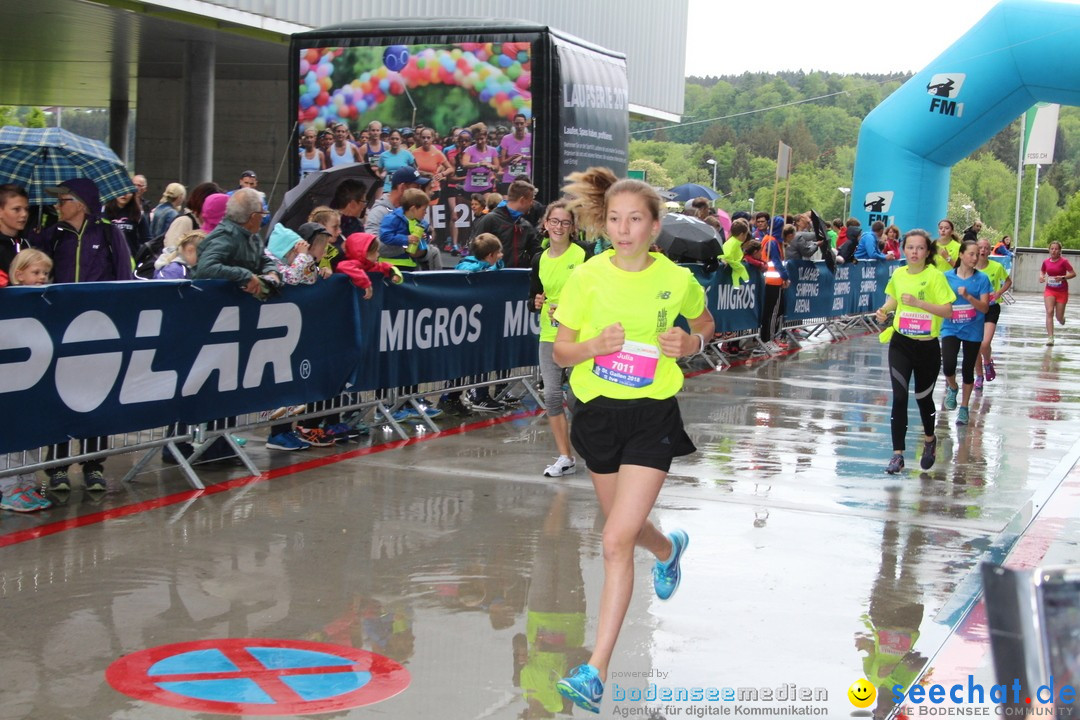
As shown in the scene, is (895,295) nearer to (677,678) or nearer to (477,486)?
(477,486)

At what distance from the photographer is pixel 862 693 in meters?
4.80

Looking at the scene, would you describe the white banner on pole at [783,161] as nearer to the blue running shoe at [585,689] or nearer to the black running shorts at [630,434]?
the black running shorts at [630,434]

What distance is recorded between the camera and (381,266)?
10.0 meters

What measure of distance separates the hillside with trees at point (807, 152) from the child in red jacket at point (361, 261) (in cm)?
12526

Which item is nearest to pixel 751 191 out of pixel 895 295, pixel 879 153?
pixel 879 153

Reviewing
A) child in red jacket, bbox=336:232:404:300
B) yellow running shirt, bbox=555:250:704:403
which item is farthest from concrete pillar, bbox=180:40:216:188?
yellow running shirt, bbox=555:250:704:403

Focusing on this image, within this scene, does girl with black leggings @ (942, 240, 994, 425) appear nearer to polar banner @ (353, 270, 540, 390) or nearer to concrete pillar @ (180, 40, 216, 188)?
polar banner @ (353, 270, 540, 390)

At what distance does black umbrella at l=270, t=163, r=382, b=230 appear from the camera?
1053 cm

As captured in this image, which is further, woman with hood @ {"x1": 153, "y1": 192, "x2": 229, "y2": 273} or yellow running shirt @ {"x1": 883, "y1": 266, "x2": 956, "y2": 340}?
yellow running shirt @ {"x1": 883, "y1": 266, "x2": 956, "y2": 340}

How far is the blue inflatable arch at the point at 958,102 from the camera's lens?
82.1 feet

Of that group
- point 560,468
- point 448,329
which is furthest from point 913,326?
point 448,329

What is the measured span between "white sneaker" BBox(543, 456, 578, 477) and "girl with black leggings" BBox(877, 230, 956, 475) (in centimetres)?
251

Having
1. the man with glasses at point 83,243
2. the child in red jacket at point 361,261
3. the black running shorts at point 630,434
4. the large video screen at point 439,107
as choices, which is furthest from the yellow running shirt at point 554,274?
the large video screen at point 439,107

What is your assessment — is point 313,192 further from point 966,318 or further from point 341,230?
point 966,318
